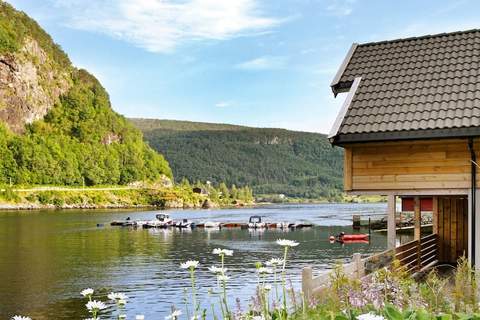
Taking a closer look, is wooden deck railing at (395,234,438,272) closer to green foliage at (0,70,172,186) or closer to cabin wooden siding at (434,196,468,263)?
cabin wooden siding at (434,196,468,263)

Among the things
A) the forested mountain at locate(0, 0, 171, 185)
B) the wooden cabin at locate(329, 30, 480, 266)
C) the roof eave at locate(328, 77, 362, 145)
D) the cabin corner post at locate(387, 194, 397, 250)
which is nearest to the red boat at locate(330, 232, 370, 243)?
the wooden cabin at locate(329, 30, 480, 266)

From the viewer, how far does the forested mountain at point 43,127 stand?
156 meters

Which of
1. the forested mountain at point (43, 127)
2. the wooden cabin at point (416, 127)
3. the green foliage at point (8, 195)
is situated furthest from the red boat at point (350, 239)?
the forested mountain at point (43, 127)

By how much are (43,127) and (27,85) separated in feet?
40.1

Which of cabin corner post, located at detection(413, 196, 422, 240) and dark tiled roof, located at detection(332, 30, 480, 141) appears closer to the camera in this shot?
dark tiled roof, located at detection(332, 30, 480, 141)

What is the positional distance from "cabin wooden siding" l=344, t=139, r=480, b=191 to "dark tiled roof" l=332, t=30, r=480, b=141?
0.44 meters

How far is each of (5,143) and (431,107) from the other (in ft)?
496

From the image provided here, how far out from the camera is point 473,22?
192 ft

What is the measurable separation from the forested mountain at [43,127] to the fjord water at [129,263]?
95.0m

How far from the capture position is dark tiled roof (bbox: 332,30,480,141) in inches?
483

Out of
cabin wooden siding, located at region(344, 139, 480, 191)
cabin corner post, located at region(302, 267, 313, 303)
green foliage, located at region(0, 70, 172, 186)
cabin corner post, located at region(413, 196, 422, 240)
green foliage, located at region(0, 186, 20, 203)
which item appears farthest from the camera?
green foliage, located at region(0, 70, 172, 186)

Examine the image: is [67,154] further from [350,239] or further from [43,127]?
[350,239]

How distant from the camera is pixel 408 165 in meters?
12.6

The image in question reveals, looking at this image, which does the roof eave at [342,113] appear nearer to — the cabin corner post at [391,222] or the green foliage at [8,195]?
the cabin corner post at [391,222]
